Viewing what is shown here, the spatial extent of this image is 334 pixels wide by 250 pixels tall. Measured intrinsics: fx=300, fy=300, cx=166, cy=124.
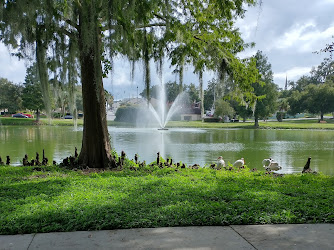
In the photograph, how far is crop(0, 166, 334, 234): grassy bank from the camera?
3312 millimetres

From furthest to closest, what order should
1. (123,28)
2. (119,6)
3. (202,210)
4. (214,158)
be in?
(214,158) → (123,28) → (119,6) → (202,210)

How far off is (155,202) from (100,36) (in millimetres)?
4753

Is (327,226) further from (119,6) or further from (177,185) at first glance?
(119,6)

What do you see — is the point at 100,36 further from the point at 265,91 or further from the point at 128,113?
the point at 128,113

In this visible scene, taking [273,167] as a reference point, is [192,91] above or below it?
above

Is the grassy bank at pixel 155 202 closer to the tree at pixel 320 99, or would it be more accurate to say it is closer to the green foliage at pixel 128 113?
the green foliage at pixel 128 113

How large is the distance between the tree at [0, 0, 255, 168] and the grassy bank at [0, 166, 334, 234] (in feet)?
6.80

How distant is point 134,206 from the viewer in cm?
376

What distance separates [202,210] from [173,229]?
59cm

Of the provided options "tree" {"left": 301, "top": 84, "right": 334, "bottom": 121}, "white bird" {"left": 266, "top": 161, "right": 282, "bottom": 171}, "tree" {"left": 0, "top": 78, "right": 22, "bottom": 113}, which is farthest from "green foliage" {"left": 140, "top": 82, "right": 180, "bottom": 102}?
"tree" {"left": 301, "top": 84, "right": 334, "bottom": 121}

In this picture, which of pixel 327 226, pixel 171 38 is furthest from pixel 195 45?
pixel 327 226

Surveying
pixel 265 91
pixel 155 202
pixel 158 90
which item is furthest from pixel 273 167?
pixel 265 91

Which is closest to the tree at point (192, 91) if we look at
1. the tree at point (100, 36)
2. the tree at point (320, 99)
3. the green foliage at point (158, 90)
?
the green foliage at point (158, 90)

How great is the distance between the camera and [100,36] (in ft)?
23.6
